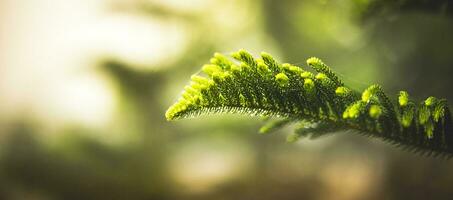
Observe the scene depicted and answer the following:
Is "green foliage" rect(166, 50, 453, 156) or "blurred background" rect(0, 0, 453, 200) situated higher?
"blurred background" rect(0, 0, 453, 200)

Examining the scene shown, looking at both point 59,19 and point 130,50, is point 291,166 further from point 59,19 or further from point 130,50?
point 59,19

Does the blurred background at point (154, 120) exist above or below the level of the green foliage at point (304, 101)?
above

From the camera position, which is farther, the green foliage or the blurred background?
the blurred background

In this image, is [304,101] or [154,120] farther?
[154,120]

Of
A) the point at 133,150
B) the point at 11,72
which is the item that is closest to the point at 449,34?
the point at 133,150

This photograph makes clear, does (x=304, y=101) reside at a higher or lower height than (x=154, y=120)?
lower

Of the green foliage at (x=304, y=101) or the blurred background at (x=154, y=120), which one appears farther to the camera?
the blurred background at (x=154, y=120)
